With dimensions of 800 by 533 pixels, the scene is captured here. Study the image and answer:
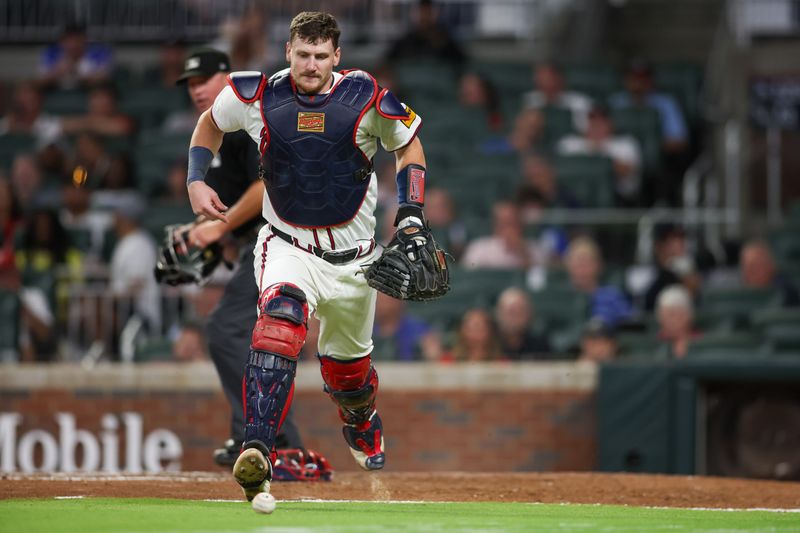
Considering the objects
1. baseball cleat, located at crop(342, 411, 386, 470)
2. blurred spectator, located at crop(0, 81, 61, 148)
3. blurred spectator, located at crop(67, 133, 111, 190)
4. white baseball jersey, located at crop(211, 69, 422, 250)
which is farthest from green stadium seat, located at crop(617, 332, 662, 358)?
blurred spectator, located at crop(0, 81, 61, 148)

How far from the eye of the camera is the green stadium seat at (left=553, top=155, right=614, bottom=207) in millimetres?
12695

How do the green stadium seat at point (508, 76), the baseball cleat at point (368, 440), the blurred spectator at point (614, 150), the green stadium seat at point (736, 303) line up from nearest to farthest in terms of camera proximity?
the baseball cleat at point (368, 440)
the green stadium seat at point (736, 303)
the blurred spectator at point (614, 150)
the green stadium seat at point (508, 76)

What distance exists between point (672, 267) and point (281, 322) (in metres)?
6.16

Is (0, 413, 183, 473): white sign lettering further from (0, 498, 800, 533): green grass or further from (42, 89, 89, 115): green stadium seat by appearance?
(42, 89, 89, 115): green stadium seat

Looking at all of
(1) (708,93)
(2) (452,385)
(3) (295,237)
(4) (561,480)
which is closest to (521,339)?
(2) (452,385)

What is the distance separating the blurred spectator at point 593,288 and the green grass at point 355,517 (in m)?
4.58

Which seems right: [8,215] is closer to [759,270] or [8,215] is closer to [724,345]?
[724,345]

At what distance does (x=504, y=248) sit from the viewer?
11.7 m

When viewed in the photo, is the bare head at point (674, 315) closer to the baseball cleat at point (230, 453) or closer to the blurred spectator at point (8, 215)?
the baseball cleat at point (230, 453)

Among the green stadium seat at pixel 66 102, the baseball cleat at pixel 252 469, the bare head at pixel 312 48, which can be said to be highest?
the bare head at pixel 312 48

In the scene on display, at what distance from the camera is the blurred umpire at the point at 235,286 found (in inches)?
292

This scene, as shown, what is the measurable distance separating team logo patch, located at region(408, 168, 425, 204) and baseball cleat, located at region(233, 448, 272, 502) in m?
1.36

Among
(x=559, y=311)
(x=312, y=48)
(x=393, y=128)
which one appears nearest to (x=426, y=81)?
(x=559, y=311)

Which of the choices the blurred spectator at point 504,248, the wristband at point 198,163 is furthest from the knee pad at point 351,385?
the blurred spectator at point 504,248
